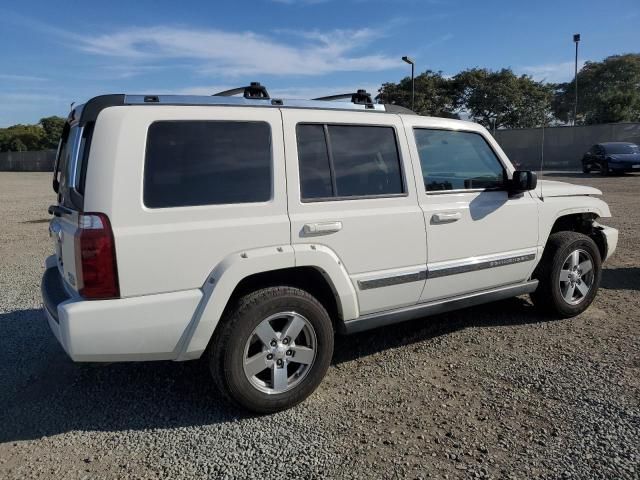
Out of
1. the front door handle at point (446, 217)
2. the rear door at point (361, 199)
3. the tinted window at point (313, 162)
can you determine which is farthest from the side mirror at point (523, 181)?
the tinted window at point (313, 162)

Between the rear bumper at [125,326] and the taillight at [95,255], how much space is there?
83 mm

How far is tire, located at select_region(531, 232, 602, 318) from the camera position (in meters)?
4.62

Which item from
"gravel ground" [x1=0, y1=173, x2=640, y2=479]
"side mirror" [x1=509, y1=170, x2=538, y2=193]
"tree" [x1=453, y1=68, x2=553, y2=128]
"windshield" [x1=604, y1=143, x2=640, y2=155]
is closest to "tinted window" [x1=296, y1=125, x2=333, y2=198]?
"gravel ground" [x1=0, y1=173, x2=640, y2=479]

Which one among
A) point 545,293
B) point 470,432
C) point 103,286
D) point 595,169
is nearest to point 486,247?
point 545,293

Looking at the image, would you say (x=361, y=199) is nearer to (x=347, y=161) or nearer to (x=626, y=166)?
(x=347, y=161)

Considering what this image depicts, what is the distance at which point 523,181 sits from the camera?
418cm

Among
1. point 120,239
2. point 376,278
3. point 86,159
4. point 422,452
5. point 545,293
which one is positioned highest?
point 86,159

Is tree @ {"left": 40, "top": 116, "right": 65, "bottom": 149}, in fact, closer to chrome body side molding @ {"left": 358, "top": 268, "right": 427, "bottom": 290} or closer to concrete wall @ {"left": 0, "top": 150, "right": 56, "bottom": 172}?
concrete wall @ {"left": 0, "top": 150, "right": 56, "bottom": 172}

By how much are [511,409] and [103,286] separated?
8.28ft

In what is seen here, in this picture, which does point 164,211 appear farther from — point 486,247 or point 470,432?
point 486,247

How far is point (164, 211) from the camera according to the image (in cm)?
287

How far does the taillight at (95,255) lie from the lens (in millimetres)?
2730

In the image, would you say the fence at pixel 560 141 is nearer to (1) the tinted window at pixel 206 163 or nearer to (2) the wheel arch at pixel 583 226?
(2) the wheel arch at pixel 583 226

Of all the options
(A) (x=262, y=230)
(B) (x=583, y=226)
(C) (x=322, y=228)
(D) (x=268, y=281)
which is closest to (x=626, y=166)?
(B) (x=583, y=226)
